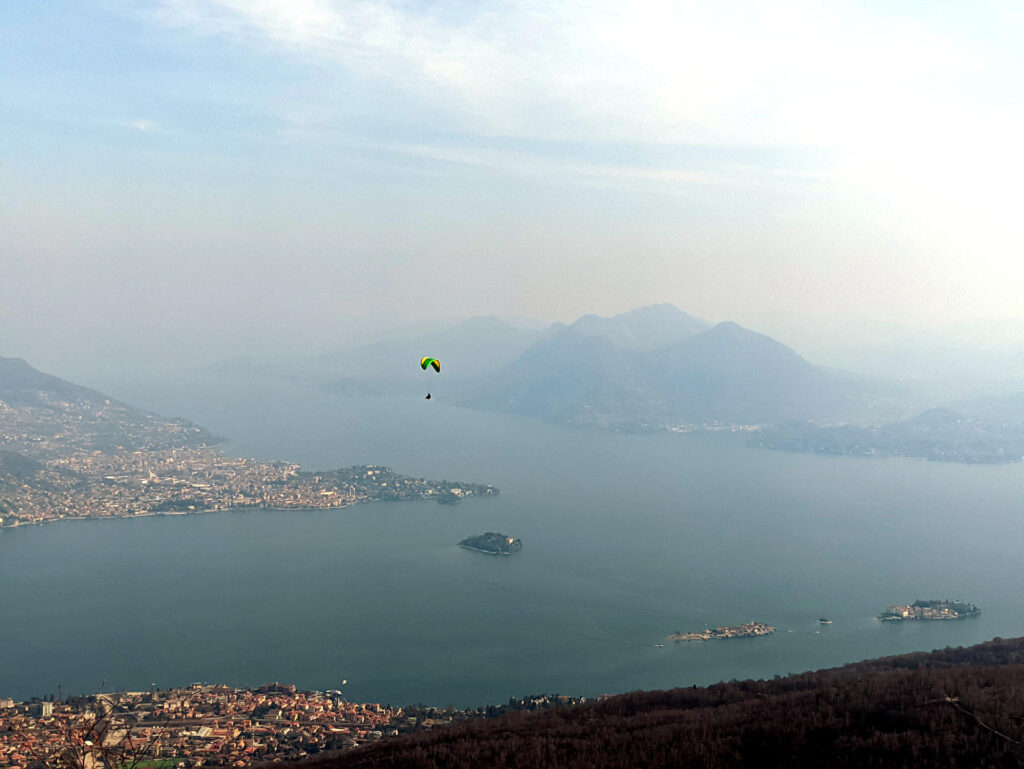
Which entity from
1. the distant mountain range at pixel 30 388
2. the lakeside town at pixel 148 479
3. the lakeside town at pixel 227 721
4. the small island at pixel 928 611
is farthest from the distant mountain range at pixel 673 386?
the lakeside town at pixel 227 721

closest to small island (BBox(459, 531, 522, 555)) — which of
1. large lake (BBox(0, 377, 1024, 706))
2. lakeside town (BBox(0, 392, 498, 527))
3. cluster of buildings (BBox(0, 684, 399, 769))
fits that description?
large lake (BBox(0, 377, 1024, 706))

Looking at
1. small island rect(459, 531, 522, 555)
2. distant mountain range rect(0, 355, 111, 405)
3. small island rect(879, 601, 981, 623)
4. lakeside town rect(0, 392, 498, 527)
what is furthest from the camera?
distant mountain range rect(0, 355, 111, 405)

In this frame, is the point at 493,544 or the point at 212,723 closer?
the point at 212,723

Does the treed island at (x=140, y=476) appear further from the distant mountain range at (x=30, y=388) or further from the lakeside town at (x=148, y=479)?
the distant mountain range at (x=30, y=388)

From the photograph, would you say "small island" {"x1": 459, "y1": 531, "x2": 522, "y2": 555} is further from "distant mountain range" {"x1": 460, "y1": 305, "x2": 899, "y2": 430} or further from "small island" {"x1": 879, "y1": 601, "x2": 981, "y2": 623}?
"distant mountain range" {"x1": 460, "y1": 305, "x2": 899, "y2": 430}

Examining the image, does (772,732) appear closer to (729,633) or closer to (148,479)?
(729,633)

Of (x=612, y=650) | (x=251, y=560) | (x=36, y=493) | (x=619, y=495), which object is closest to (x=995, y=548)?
(x=619, y=495)

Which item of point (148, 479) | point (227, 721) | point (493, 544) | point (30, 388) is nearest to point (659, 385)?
point (148, 479)

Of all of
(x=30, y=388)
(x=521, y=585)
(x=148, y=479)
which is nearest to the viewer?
(x=521, y=585)
